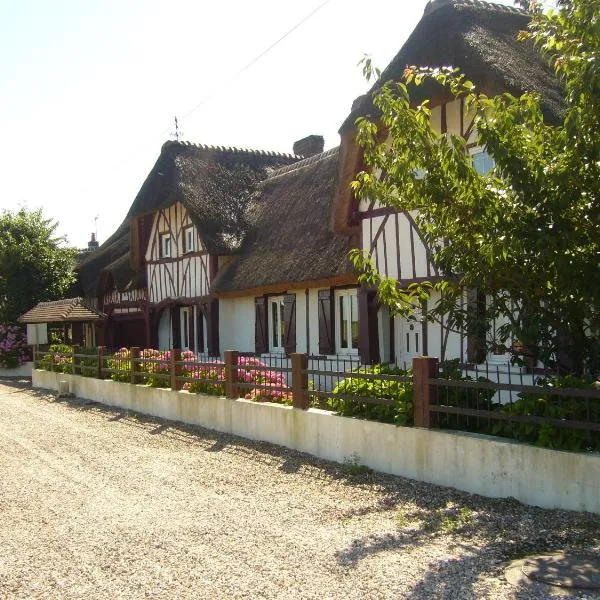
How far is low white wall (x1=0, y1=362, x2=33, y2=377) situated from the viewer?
79.3ft

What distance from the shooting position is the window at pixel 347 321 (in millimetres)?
14742

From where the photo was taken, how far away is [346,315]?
15.0m

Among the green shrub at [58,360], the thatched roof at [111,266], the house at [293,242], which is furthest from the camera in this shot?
the thatched roof at [111,266]

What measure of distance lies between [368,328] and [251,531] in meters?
8.00

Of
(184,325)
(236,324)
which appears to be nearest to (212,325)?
(236,324)

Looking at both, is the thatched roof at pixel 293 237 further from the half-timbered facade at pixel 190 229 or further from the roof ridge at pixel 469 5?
the roof ridge at pixel 469 5

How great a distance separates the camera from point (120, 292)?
23.9 meters

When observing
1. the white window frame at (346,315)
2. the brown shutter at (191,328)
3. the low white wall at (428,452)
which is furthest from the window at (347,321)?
the brown shutter at (191,328)

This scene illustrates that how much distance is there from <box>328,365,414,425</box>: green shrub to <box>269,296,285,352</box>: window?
868 centimetres

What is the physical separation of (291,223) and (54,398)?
6976 mm

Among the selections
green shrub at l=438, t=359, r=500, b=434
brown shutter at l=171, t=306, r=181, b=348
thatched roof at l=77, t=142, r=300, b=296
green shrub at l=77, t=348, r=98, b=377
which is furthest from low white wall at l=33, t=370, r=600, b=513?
brown shutter at l=171, t=306, r=181, b=348

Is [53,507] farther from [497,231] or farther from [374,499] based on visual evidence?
[497,231]

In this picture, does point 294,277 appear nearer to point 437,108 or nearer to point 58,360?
point 437,108

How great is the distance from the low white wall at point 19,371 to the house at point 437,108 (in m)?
15.4
